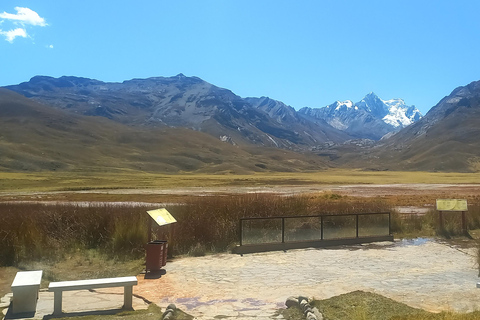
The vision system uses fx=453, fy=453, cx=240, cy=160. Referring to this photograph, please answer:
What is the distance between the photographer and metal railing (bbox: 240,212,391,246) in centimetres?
1492

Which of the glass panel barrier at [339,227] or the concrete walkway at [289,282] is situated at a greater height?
the glass panel barrier at [339,227]

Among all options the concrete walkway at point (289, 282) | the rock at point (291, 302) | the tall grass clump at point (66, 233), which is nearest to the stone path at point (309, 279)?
the concrete walkway at point (289, 282)

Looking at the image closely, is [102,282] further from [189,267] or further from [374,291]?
[374,291]

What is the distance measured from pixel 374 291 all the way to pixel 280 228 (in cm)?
648

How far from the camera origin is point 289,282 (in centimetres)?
1023

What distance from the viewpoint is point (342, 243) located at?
52.1ft

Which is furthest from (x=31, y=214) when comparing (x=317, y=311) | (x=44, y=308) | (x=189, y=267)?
(x=317, y=311)

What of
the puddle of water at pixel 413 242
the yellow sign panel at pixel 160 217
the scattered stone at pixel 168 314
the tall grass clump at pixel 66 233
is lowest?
the scattered stone at pixel 168 314

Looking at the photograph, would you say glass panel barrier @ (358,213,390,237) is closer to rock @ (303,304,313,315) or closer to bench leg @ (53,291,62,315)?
rock @ (303,304,313,315)

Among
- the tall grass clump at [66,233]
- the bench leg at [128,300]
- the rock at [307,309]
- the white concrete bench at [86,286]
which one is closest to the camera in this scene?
the rock at [307,309]

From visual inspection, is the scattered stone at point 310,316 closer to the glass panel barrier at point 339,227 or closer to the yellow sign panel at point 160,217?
the yellow sign panel at point 160,217

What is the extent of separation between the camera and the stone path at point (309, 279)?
836cm

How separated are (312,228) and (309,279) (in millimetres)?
5491

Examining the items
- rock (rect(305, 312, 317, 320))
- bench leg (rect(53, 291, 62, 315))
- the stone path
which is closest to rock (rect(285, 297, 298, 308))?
the stone path
